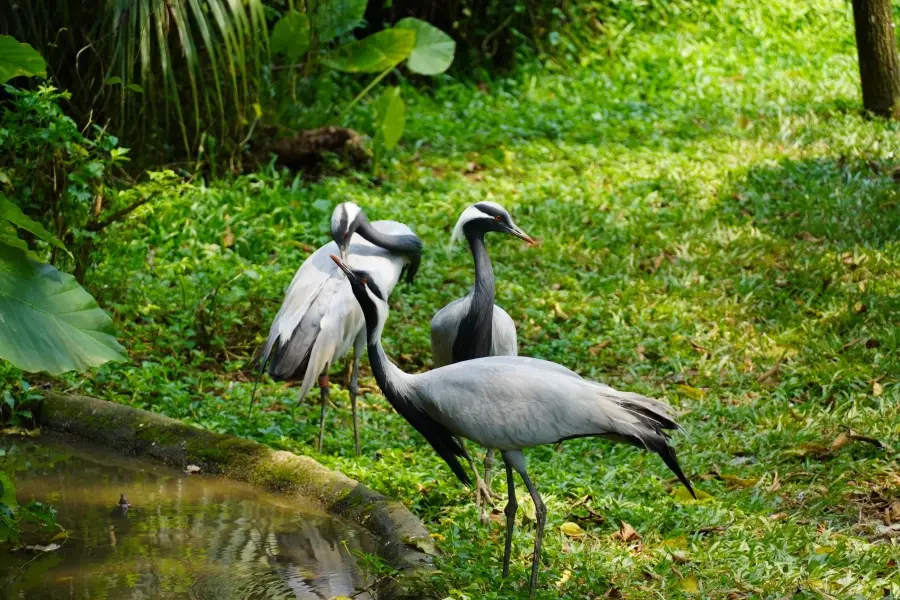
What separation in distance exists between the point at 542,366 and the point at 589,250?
3.94 m

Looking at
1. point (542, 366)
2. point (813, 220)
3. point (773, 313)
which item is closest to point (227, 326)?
point (542, 366)

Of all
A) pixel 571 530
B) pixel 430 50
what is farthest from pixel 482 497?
pixel 430 50

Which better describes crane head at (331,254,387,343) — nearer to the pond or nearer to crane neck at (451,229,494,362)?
the pond

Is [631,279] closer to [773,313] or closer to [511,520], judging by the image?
[773,313]

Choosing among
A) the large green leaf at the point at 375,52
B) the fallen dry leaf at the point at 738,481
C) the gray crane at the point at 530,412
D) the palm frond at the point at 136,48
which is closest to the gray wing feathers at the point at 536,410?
the gray crane at the point at 530,412

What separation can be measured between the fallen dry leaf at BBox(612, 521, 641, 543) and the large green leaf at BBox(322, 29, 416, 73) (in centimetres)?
671

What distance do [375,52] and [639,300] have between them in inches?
167

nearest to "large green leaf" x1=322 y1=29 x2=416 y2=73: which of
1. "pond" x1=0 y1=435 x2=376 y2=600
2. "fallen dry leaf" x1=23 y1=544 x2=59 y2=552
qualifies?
"pond" x1=0 y1=435 x2=376 y2=600

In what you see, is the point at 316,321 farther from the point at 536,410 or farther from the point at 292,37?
the point at 292,37

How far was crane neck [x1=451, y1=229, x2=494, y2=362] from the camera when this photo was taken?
5539mm

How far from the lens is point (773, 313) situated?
23.6 feet

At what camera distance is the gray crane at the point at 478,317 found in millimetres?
5551

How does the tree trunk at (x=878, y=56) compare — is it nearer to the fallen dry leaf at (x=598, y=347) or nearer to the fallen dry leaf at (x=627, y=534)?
Answer: the fallen dry leaf at (x=598, y=347)

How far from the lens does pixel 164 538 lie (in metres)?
4.66
